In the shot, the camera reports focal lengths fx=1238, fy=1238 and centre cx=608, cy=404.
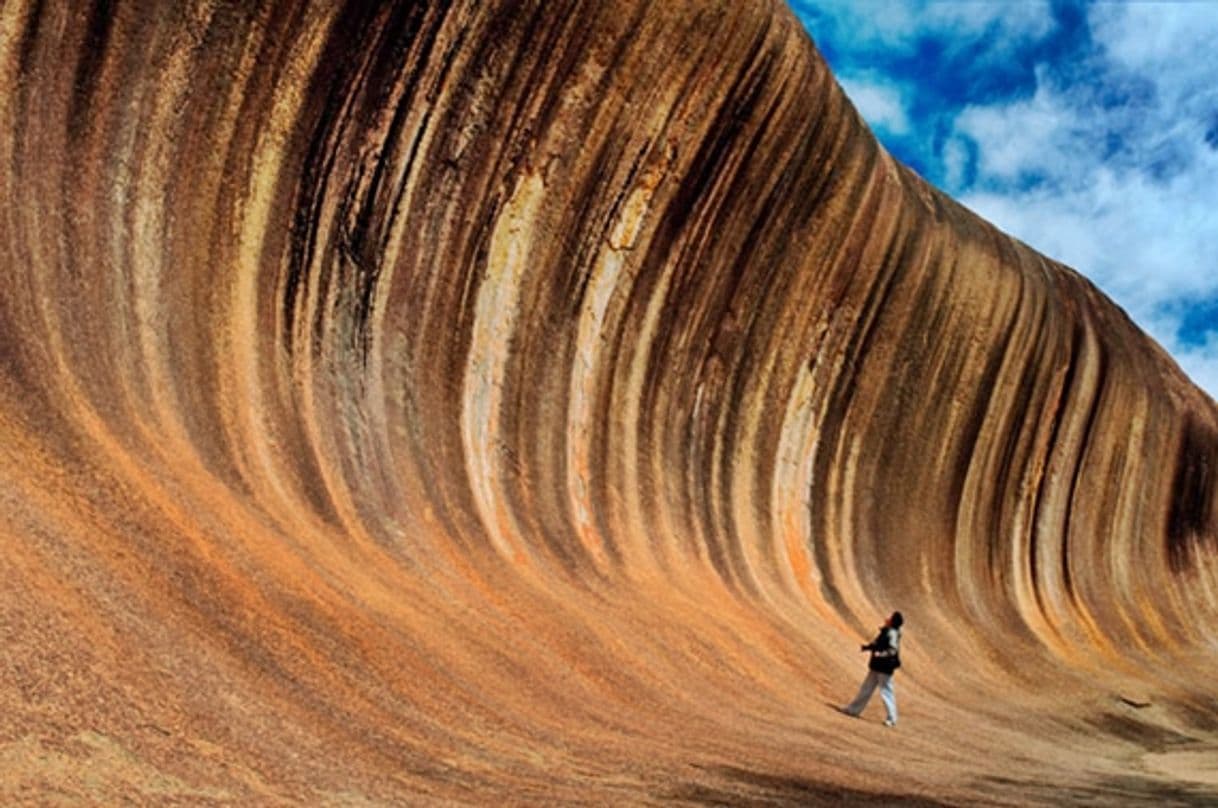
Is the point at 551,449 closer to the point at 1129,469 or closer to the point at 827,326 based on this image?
the point at 827,326

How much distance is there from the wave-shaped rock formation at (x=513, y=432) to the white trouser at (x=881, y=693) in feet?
1.51

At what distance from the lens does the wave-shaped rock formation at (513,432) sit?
766 centimetres

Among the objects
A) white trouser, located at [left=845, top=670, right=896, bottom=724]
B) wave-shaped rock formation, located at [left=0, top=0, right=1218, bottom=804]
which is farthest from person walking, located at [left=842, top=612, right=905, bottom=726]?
wave-shaped rock formation, located at [left=0, top=0, right=1218, bottom=804]

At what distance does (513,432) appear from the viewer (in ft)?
51.6

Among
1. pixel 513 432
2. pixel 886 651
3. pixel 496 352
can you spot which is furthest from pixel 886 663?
pixel 496 352

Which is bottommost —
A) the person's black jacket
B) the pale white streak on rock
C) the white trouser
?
the white trouser

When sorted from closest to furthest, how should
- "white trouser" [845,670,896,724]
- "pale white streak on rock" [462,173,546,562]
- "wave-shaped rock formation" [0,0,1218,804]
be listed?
"wave-shaped rock formation" [0,0,1218,804] < "white trouser" [845,670,896,724] < "pale white streak on rock" [462,173,546,562]

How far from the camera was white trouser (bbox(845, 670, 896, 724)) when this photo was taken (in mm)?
13289

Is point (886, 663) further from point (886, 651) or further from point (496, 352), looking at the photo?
point (496, 352)

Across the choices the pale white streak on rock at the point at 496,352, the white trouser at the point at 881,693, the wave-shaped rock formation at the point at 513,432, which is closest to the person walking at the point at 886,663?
the white trouser at the point at 881,693

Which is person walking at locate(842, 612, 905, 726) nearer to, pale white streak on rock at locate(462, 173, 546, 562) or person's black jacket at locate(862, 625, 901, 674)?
person's black jacket at locate(862, 625, 901, 674)

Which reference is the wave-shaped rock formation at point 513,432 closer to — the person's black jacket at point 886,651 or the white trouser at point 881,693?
the white trouser at point 881,693

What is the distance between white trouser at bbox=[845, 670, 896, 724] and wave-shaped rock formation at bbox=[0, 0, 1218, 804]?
1.51ft

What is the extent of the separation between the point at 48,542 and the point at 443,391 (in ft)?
25.2
